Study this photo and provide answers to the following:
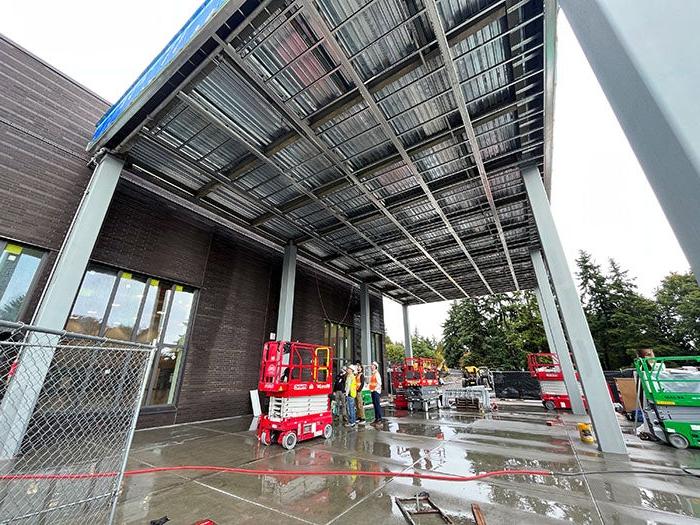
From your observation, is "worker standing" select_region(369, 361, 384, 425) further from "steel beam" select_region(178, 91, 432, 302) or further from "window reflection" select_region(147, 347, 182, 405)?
"window reflection" select_region(147, 347, 182, 405)

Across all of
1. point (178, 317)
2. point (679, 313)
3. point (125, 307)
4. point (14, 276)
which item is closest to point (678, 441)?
point (178, 317)

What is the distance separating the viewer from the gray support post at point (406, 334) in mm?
16094

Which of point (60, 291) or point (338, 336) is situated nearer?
point (60, 291)

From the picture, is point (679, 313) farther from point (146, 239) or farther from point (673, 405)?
point (146, 239)

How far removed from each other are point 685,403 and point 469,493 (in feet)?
19.6

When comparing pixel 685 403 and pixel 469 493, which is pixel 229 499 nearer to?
pixel 469 493

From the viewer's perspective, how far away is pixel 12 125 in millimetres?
5688

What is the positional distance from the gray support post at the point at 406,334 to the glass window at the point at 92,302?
13.4 m

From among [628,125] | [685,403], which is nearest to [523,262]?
[685,403]

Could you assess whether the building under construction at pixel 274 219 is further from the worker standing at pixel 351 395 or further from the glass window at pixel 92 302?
the worker standing at pixel 351 395

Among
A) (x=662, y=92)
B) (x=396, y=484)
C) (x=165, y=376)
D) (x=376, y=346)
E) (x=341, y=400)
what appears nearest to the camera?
(x=662, y=92)

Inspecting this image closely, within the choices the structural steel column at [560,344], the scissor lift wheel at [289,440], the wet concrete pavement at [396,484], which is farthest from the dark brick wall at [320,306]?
the structural steel column at [560,344]

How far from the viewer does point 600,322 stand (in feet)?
88.1

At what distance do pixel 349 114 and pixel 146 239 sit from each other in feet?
20.9
